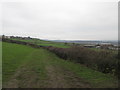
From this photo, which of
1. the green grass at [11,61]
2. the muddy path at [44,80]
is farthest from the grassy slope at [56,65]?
the muddy path at [44,80]

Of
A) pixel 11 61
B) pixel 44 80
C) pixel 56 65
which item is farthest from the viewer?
pixel 11 61

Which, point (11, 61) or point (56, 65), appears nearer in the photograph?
point (56, 65)

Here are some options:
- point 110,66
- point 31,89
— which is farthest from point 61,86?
point 110,66

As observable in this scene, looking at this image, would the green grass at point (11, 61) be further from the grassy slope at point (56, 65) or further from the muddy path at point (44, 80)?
the muddy path at point (44, 80)

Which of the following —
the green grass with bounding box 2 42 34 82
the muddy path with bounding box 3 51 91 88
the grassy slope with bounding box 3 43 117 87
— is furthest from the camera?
the green grass with bounding box 2 42 34 82

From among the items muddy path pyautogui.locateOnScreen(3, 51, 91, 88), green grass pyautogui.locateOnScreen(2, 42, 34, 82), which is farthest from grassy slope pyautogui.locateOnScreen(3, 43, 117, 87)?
muddy path pyautogui.locateOnScreen(3, 51, 91, 88)

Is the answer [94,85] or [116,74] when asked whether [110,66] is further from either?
[94,85]

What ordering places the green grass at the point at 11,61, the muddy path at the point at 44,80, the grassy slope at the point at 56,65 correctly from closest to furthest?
the muddy path at the point at 44,80 < the grassy slope at the point at 56,65 < the green grass at the point at 11,61

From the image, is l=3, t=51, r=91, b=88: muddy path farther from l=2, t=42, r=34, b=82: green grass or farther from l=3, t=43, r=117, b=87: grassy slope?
l=2, t=42, r=34, b=82: green grass

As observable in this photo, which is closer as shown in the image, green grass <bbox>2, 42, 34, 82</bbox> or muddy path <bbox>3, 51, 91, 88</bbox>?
muddy path <bbox>3, 51, 91, 88</bbox>

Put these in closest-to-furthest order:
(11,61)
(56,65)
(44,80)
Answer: (44,80)
(56,65)
(11,61)

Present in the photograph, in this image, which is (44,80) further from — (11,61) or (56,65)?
(11,61)

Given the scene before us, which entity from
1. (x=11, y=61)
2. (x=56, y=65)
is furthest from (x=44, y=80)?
(x=11, y=61)

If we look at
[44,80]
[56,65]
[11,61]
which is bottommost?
[56,65]
